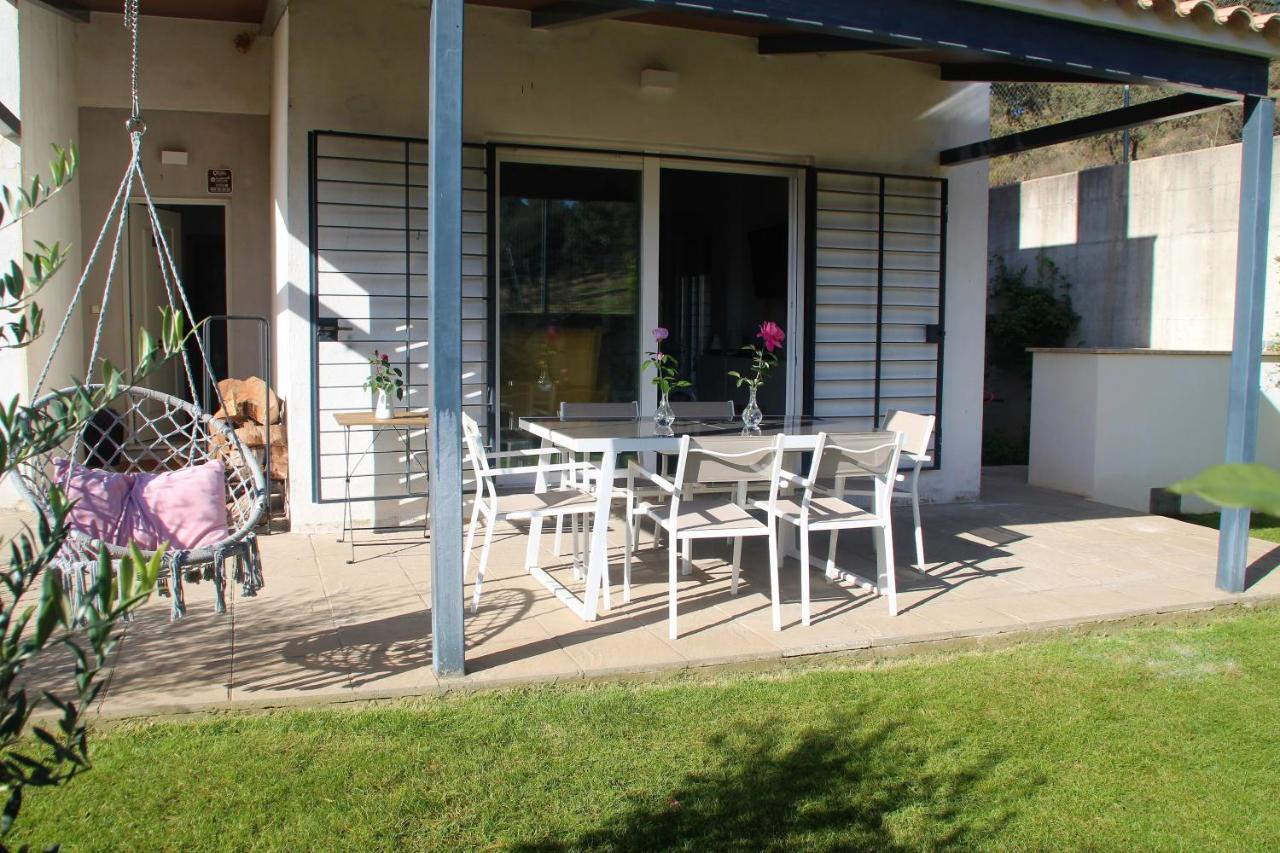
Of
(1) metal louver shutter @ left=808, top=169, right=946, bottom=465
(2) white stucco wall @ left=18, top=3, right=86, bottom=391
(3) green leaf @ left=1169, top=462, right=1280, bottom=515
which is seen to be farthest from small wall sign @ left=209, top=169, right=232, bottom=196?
(3) green leaf @ left=1169, top=462, right=1280, bottom=515

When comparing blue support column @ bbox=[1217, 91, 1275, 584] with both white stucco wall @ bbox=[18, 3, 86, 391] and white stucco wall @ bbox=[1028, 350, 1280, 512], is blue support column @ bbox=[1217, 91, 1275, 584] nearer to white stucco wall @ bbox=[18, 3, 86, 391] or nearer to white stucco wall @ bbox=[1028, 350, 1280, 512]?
white stucco wall @ bbox=[1028, 350, 1280, 512]

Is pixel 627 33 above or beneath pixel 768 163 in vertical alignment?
above

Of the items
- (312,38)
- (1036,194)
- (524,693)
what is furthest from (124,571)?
(1036,194)

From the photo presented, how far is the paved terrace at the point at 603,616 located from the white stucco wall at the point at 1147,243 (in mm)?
Answer: 3385

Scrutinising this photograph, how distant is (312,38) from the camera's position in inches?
227

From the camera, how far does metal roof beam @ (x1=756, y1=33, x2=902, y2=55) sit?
6.09 m

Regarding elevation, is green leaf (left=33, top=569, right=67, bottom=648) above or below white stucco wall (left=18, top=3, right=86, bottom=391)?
below

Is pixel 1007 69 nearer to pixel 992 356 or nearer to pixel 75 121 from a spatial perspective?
pixel 992 356

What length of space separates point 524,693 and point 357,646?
74 centimetres

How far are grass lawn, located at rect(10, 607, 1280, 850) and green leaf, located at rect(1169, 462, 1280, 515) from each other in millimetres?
2236

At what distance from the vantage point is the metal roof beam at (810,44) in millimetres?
6091

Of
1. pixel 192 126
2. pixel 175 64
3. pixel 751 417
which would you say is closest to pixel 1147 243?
pixel 751 417

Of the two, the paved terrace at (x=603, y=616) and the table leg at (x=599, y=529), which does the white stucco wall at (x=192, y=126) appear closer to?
the paved terrace at (x=603, y=616)

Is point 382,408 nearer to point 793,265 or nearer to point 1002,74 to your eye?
point 793,265
